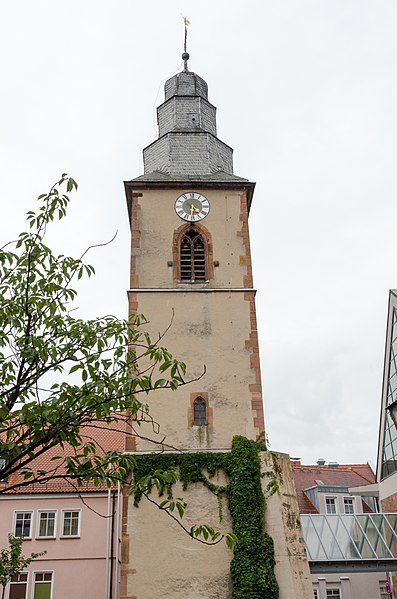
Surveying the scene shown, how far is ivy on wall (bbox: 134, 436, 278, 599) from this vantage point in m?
15.2

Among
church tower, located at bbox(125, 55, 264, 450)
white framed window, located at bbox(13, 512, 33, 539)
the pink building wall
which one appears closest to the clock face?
church tower, located at bbox(125, 55, 264, 450)

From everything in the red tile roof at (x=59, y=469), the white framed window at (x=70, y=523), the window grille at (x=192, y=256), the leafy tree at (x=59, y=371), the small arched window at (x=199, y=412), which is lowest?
the leafy tree at (x=59, y=371)

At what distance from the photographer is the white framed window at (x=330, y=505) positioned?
3378cm

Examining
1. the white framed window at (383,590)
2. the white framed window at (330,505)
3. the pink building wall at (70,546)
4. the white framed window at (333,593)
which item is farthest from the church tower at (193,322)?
the white framed window at (330,505)

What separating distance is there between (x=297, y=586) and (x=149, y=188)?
39.0ft

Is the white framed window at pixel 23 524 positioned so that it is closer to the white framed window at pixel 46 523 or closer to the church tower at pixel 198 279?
Answer: the white framed window at pixel 46 523

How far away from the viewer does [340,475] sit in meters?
37.1

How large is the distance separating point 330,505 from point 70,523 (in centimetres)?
1405

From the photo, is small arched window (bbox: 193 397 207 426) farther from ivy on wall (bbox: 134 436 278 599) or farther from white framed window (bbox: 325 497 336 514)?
white framed window (bbox: 325 497 336 514)

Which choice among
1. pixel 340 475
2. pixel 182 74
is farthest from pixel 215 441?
pixel 340 475

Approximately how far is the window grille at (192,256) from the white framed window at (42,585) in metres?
13.2

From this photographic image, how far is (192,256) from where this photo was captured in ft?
65.8

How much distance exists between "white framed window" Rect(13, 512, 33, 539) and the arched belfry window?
40.8ft

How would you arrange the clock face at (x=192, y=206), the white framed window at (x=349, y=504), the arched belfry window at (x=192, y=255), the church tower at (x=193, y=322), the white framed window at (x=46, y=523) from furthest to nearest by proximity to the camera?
the white framed window at (x=349, y=504)
the white framed window at (x=46, y=523)
the clock face at (x=192, y=206)
the arched belfry window at (x=192, y=255)
the church tower at (x=193, y=322)
